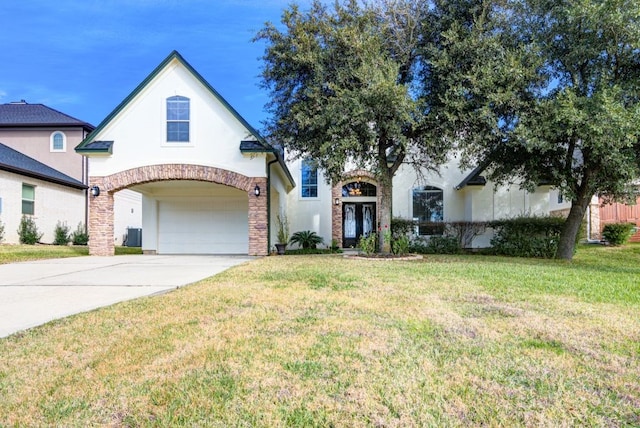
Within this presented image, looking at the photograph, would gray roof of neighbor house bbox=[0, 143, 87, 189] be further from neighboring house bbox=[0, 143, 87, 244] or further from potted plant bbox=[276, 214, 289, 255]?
potted plant bbox=[276, 214, 289, 255]

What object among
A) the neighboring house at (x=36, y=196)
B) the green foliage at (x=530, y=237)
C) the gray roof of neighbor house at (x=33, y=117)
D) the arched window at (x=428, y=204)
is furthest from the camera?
the gray roof of neighbor house at (x=33, y=117)

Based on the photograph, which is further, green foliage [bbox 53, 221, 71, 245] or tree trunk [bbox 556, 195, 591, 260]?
green foliage [bbox 53, 221, 71, 245]

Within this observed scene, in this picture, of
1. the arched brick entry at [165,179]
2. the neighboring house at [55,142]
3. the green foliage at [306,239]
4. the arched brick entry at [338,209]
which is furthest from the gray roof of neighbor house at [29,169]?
the arched brick entry at [338,209]

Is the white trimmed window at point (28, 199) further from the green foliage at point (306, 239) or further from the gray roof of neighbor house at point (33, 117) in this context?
the green foliage at point (306, 239)

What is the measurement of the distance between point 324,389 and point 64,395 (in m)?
1.74

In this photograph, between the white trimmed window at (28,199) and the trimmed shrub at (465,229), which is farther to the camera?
the white trimmed window at (28,199)

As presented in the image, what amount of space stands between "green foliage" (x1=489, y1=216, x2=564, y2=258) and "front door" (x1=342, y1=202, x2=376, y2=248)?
215 inches

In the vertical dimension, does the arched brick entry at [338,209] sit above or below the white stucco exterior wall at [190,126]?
below

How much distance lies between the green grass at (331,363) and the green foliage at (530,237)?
9289 mm

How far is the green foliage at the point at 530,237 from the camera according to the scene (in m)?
14.2

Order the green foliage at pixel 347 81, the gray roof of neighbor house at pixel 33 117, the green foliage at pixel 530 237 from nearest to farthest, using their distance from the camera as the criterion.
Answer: the green foliage at pixel 347 81 → the green foliage at pixel 530 237 → the gray roof of neighbor house at pixel 33 117

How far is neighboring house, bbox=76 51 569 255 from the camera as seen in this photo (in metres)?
13.6

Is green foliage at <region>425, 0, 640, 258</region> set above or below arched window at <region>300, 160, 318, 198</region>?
above

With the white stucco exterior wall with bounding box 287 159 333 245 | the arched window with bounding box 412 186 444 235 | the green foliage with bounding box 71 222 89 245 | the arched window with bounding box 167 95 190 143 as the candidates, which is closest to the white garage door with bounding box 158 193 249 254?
the white stucco exterior wall with bounding box 287 159 333 245
